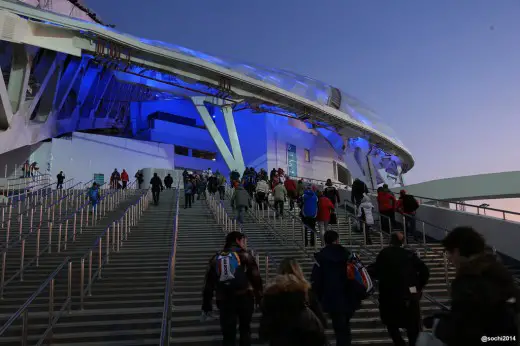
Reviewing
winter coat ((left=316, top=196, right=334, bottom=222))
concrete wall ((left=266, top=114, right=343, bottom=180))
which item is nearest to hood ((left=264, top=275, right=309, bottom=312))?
winter coat ((left=316, top=196, right=334, bottom=222))

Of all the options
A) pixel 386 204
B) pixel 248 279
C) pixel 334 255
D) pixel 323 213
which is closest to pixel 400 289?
pixel 334 255

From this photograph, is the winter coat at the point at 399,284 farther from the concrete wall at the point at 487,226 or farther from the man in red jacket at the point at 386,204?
the man in red jacket at the point at 386,204

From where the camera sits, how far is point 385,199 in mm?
11273

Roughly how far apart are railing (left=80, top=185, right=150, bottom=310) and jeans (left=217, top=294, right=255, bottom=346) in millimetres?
3280

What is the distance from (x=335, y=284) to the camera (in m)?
4.10

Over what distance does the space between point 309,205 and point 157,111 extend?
3860cm

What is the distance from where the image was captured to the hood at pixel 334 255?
4145 millimetres

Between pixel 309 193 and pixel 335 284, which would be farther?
pixel 309 193

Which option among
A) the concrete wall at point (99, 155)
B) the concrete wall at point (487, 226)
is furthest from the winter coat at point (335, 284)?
the concrete wall at point (99, 155)

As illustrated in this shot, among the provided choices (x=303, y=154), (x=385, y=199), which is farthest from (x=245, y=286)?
(x=303, y=154)

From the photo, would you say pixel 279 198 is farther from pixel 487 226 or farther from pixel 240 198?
pixel 487 226

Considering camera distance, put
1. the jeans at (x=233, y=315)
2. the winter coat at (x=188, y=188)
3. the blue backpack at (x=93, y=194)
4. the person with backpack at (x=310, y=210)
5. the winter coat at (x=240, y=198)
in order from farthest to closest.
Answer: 1. the winter coat at (x=188, y=188)
2. the blue backpack at (x=93, y=194)
3. the winter coat at (x=240, y=198)
4. the person with backpack at (x=310, y=210)
5. the jeans at (x=233, y=315)

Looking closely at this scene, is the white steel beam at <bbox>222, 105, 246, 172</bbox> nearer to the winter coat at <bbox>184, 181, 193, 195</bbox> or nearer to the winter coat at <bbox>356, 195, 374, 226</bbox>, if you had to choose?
the winter coat at <bbox>184, 181, 193, 195</bbox>

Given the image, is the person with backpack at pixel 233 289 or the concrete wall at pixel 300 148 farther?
the concrete wall at pixel 300 148
